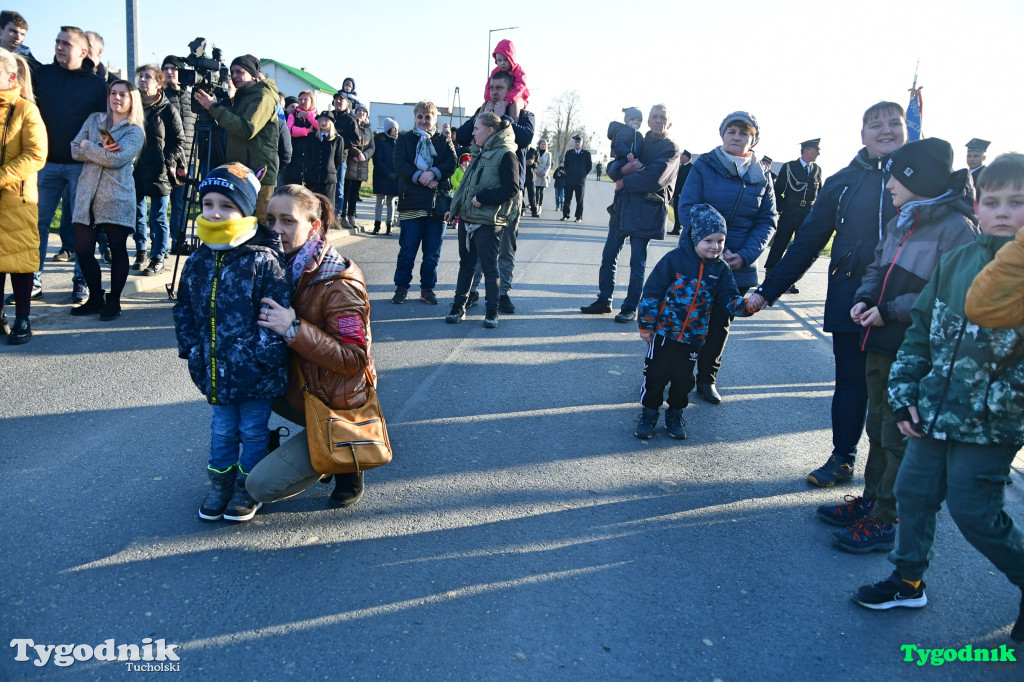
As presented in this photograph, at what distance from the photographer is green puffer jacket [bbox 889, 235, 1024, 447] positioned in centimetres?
276

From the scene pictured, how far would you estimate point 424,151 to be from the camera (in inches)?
330

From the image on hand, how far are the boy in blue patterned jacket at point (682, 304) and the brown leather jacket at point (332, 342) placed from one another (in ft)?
7.08

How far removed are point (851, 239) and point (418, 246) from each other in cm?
513

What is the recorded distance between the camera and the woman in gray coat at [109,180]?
641cm

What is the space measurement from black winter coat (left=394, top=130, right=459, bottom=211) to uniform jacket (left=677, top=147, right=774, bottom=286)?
10.6 ft

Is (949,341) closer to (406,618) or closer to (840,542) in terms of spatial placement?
(840,542)

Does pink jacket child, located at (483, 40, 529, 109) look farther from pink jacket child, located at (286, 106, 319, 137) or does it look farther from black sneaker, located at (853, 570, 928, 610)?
black sneaker, located at (853, 570, 928, 610)

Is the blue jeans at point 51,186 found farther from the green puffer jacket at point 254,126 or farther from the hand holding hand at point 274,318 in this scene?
the hand holding hand at point 274,318

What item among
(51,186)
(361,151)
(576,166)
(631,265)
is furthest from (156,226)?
(576,166)

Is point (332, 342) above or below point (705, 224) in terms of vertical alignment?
below

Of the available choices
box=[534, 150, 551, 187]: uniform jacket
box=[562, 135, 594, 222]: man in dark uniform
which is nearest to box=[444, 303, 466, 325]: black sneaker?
box=[562, 135, 594, 222]: man in dark uniform

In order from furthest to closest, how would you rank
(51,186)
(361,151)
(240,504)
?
(361,151) → (51,186) → (240,504)

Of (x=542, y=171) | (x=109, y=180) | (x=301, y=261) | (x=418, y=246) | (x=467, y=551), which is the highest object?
(x=542, y=171)

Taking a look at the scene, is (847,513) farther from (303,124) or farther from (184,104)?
(303,124)
